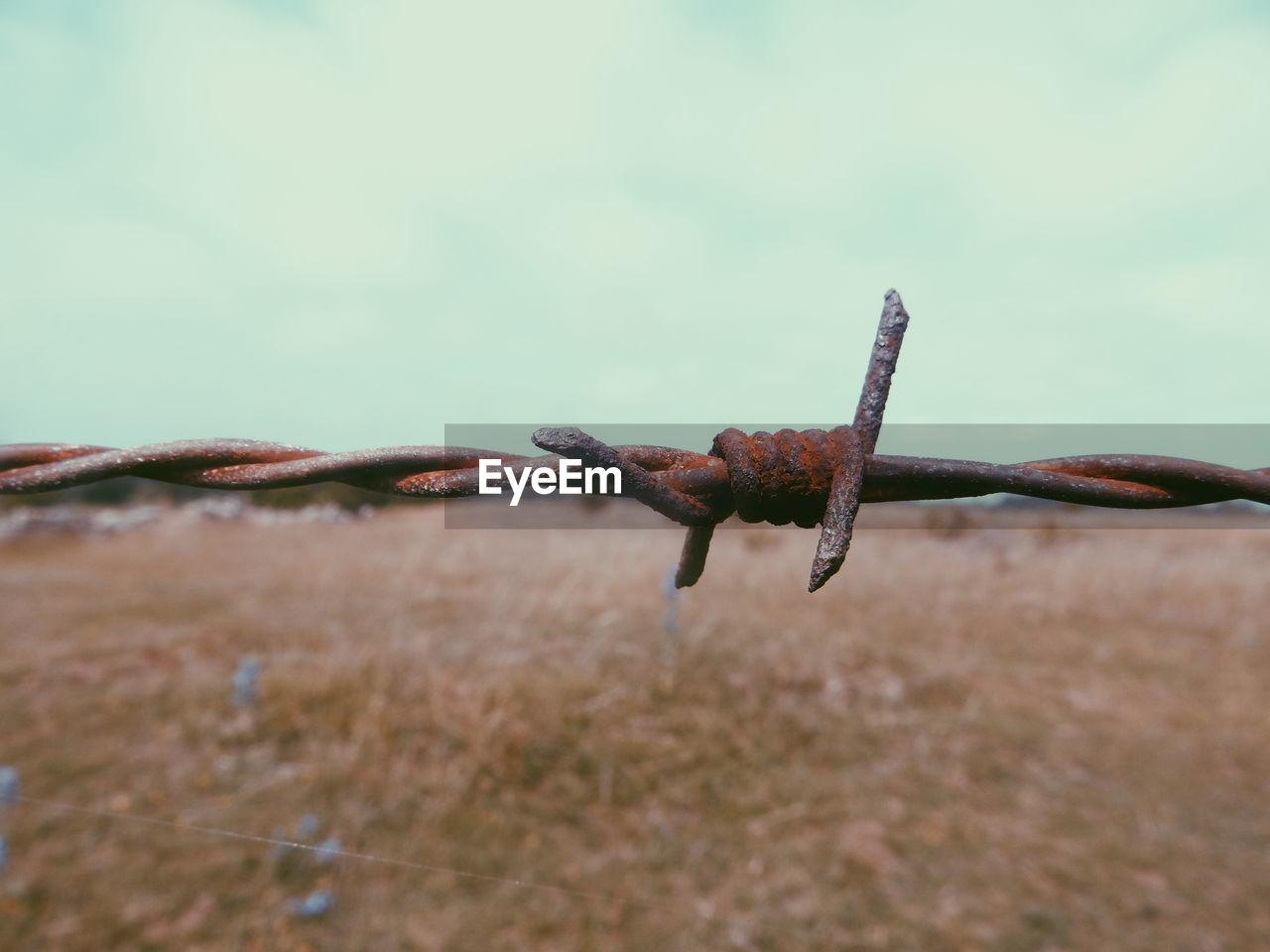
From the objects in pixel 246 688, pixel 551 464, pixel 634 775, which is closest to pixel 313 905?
pixel 634 775

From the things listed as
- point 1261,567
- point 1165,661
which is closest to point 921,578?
point 1165,661

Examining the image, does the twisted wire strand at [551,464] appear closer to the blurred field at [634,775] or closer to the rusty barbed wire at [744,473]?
the rusty barbed wire at [744,473]

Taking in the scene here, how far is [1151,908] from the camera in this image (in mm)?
3326

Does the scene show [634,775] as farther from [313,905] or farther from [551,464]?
[551,464]

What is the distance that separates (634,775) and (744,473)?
3504mm

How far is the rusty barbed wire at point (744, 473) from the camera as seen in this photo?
0.89m

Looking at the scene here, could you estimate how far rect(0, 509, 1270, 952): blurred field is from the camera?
3.12 metres

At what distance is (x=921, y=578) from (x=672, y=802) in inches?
257

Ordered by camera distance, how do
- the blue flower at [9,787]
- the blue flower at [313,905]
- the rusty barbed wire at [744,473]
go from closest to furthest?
A: 1. the rusty barbed wire at [744,473]
2. the blue flower at [313,905]
3. the blue flower at [9,787]

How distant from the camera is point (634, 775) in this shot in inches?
159

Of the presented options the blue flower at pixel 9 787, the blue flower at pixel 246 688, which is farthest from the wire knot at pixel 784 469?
the blue flower at pixel 246 688

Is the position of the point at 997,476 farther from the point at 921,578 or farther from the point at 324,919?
the point at 921,578

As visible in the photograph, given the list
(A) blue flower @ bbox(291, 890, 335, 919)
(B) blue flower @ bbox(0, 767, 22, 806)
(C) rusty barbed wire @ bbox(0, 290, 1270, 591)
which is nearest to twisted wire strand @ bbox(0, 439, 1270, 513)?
(C) rusty barbed wire @ bbox(0, 290, 1270, 591)

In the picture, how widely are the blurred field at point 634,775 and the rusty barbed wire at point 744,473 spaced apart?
2587mm
